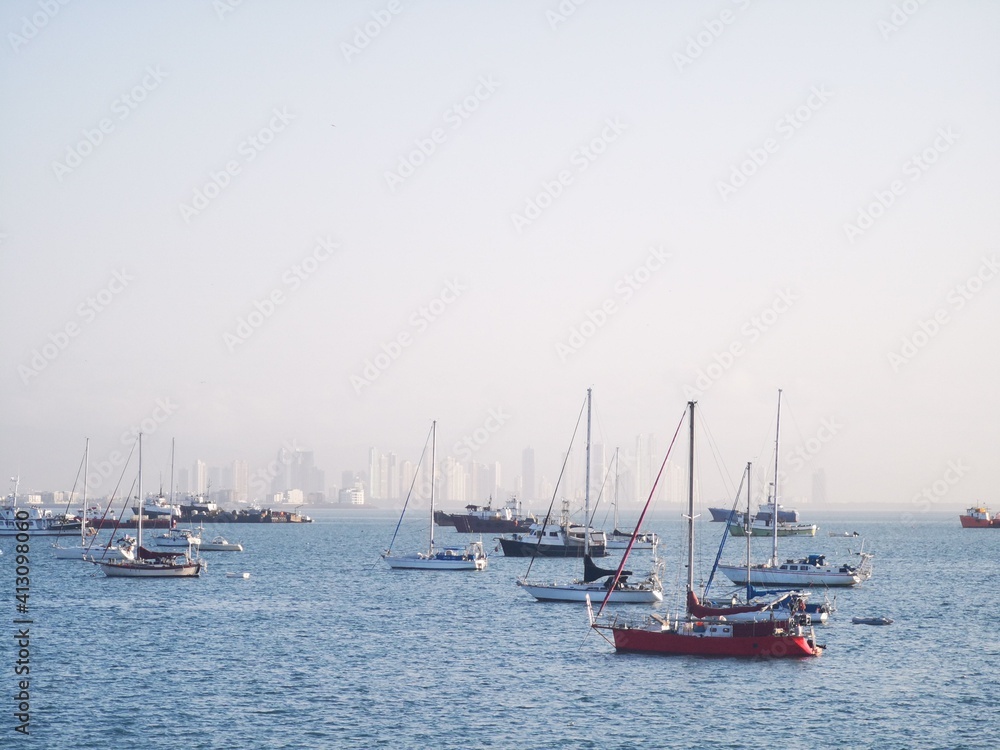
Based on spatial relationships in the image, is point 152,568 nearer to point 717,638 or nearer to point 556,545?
point 556,545

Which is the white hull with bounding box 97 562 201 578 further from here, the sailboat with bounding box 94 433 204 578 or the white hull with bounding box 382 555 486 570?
the white hull with bounding box 382 555 486 570

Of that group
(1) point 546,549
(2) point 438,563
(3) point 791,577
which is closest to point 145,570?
(2) point 438,563

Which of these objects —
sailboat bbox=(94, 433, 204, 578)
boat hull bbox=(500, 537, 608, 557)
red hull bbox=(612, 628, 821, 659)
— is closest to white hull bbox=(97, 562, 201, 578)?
sailboat bbox=(94, 433, 204, 578)

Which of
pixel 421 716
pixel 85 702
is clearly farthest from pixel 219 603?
pixel 421 716

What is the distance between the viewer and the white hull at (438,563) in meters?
118

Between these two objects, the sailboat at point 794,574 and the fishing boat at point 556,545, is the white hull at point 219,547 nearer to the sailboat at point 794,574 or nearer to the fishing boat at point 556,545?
the fishing boat at point 556,545

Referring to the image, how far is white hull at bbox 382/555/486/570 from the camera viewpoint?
387ft

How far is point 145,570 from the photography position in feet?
349

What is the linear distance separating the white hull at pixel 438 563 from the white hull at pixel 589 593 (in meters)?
27.2

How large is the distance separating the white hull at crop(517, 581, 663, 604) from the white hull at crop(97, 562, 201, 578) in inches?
1337

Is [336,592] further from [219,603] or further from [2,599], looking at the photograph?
[2,599]

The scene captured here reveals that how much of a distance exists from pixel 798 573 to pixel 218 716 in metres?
64.4

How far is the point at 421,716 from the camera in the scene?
48.3 m

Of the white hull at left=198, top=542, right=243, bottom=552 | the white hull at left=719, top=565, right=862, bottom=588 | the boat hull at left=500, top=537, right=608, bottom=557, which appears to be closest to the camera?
the white hull at left=719, top=565, right=862, bottom=588
